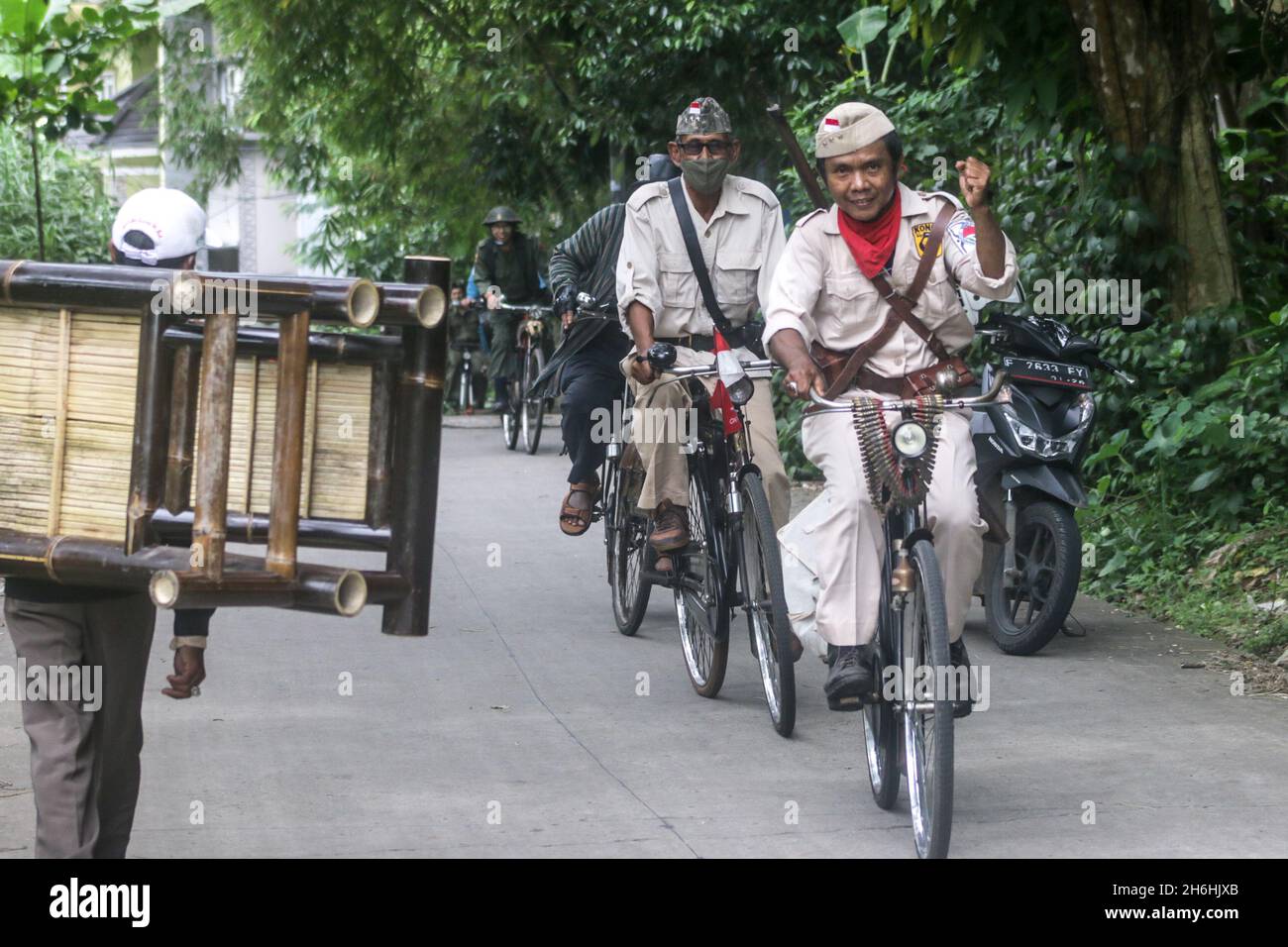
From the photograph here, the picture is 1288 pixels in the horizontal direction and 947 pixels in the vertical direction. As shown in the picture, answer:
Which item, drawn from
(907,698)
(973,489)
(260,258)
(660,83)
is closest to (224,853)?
(907,698)

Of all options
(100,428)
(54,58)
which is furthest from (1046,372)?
(54,58)

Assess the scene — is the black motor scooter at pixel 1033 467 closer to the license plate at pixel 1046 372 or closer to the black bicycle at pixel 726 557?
the license plate at pixel 1046 372

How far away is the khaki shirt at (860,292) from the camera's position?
545 cm

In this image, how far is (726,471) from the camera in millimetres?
6934

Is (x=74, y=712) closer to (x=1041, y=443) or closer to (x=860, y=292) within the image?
(x=860, y=292)

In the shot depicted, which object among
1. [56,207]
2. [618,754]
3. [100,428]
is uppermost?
[56,207]

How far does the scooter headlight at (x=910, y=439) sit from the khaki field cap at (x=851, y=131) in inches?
35.2

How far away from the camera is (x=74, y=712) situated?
14.0 feet

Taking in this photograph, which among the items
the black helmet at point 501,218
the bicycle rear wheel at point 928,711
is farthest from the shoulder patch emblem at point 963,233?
the black helmet at point 501,218

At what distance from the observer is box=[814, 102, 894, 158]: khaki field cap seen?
17.6 feet

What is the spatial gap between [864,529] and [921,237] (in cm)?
90

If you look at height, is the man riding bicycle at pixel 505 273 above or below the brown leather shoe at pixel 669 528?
above

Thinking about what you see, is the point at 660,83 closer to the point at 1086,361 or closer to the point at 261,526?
the point at 1086,361

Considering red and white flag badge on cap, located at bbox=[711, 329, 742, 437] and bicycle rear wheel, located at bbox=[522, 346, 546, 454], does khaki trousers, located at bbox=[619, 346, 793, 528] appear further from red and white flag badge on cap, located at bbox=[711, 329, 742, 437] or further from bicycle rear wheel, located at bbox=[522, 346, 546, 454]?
bicycle rear wheel, located at bbox=[522, 346, 546, 454]
